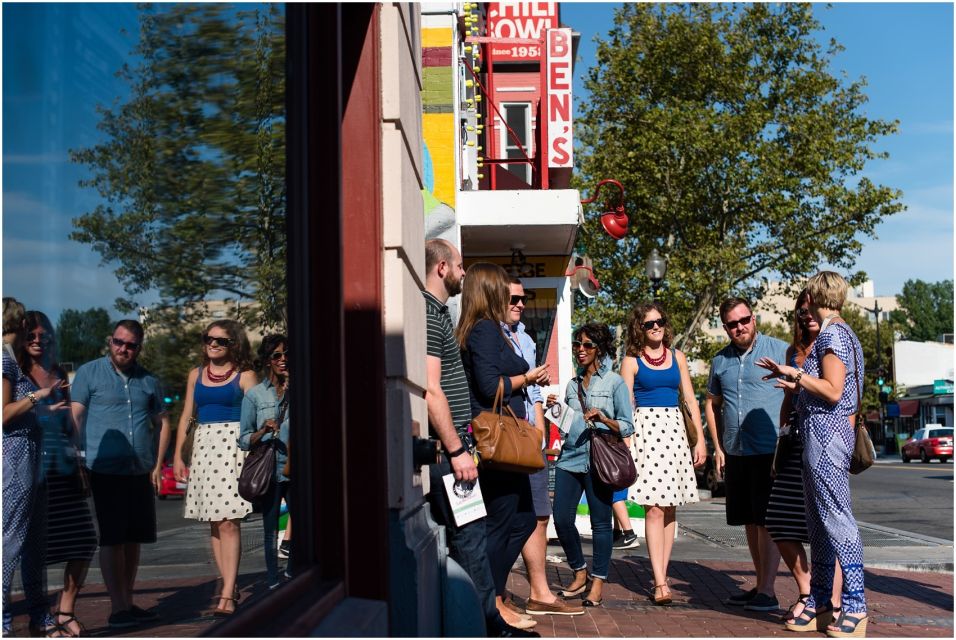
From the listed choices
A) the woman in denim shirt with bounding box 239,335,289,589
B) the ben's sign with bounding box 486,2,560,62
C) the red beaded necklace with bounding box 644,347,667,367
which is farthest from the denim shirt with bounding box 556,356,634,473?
the ben's sign with bounding box 486,2,560,62

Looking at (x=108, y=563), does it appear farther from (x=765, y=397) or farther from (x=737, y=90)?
(x=737, y=90)

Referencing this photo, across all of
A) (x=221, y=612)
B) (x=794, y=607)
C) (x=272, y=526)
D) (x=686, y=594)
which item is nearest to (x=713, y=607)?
(x=686, y=594)

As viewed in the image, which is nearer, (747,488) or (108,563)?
(108,563)

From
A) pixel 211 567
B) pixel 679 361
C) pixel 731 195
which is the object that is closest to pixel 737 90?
pixel 731 195

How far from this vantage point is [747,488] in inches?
286

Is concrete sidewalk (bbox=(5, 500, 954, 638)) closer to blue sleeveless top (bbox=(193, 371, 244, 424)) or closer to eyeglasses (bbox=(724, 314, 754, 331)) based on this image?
blue sleeveless top (bbox=(193, 371, 244, 424))

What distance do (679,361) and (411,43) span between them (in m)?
3.70

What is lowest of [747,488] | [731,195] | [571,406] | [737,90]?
[747,488]

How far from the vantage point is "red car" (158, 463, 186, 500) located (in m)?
2.22

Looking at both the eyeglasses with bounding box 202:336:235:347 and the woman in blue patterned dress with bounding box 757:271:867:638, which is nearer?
the eyeglasses with bounding box 202:336:235:347

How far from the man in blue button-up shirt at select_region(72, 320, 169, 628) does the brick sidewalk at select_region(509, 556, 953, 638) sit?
4.44 m

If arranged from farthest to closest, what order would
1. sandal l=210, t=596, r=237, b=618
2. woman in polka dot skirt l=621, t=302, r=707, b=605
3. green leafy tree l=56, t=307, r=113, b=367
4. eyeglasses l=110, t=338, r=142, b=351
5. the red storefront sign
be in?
the red storefront sign, woman in polka dot skirt l=621, t=302, r=707, b=605, sandal l=210, t=596, r=237, b=618, eyeglasses l=110, t=338, r=142, b=351, green leafy tree l=56, t=307, r=113, b=367

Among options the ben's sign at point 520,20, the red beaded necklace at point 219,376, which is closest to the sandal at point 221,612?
the red beaded necklace at point 219,376

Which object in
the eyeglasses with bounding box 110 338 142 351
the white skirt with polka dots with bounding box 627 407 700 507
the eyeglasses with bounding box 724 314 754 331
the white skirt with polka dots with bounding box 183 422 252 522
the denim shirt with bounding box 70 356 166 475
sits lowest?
the white skirt with polka dots with bounding box 627 407 700 507
